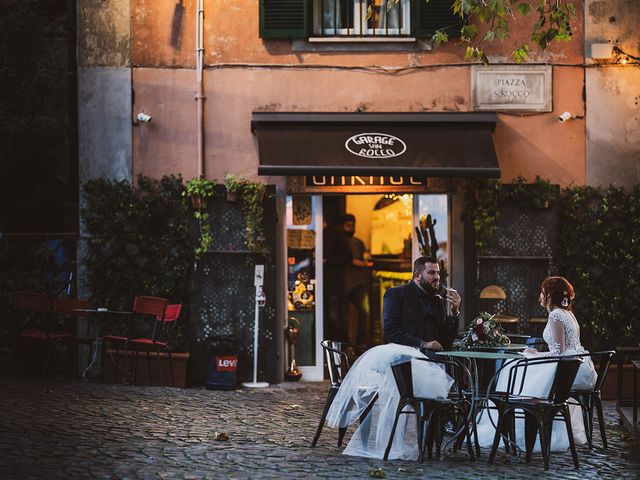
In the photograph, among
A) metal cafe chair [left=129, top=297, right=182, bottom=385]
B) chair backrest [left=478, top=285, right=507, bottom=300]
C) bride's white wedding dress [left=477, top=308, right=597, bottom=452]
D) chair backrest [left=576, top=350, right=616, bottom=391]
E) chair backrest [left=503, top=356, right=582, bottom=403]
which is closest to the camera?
chair backrest [left=503, top=356, right=582, bottom=403]

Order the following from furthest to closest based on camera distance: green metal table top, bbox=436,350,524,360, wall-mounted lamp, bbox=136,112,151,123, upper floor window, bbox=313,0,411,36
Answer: upper floor window, bbox=313,0,411,36 < wall-mounted lamp, bbox=136,112,151,123 < green metal table top, bbox=436,350,524,360

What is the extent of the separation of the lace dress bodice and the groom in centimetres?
88

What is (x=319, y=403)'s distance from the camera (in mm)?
12594

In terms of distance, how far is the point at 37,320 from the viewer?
1462cm

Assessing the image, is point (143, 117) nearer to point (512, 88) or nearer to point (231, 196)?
point (231, 196)

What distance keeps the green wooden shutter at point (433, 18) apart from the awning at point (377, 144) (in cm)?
113

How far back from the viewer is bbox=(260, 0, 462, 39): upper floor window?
1446 centimetres

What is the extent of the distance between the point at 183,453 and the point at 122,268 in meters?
5.68

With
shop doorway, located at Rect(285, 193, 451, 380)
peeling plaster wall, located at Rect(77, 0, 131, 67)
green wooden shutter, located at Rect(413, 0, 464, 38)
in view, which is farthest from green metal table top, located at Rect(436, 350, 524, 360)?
peeling plaster wall, located at Rect(77, 0, 131, 67)

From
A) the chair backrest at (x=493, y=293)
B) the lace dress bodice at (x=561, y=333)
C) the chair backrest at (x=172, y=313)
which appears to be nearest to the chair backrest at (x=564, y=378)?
the lace dress bodice at (x=561, y=333)

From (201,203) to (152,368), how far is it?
2.16 m

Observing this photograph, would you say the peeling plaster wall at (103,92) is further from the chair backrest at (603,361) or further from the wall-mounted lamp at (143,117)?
the chair backrest at (603,361)

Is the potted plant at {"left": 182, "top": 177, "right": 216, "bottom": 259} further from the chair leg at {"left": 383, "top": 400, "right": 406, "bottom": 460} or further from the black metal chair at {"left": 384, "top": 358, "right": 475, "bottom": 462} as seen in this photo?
the chair leg at {"left": 383, "top": 400, "right": 406, "bottom": 460}

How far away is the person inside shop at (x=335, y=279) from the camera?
15672mm
